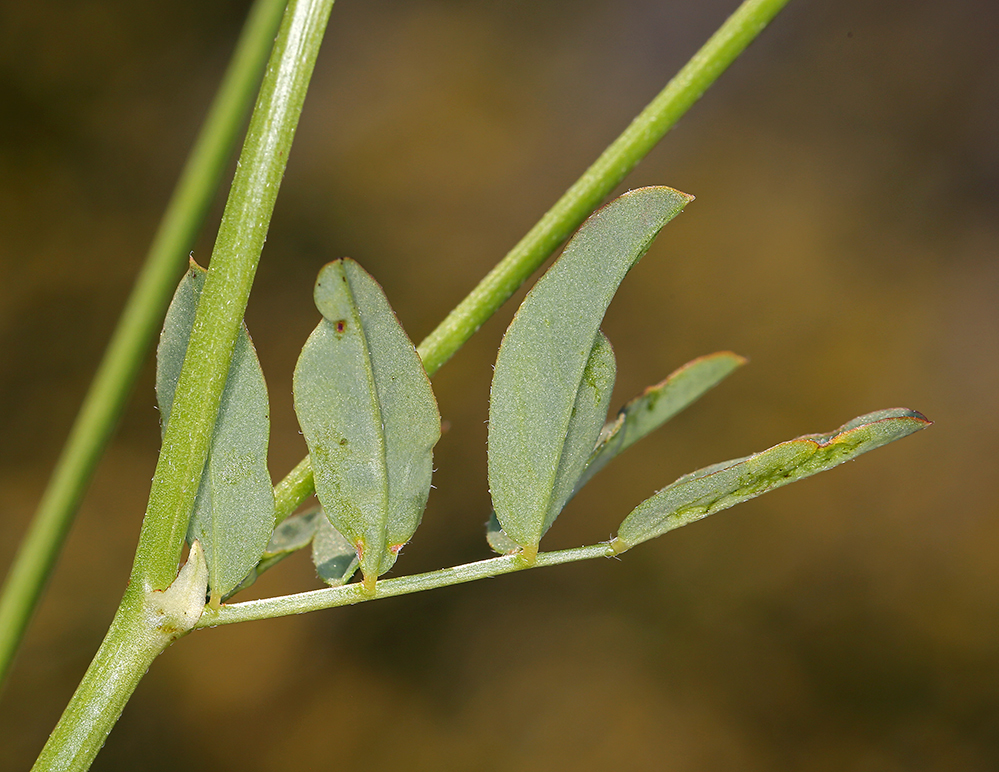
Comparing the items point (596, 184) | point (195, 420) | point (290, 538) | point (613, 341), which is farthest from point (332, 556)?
point (613, 341)

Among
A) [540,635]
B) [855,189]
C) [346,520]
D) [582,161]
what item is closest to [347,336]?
[346,520]

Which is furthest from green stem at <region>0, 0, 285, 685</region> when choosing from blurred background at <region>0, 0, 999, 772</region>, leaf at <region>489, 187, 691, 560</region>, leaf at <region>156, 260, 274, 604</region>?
blurred background at <region>0, 0, 999, 772</region>

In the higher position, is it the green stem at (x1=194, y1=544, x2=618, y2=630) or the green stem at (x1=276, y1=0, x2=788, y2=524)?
the green stem at (x1=276, y1=0, x2=788, y2=524)

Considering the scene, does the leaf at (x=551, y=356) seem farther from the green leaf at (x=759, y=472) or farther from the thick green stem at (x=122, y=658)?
the thick green stem at (x=122, y=658)

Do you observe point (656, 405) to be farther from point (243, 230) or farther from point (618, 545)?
point (243, 230)

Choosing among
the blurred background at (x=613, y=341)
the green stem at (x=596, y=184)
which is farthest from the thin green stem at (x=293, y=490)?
the blurred background at (x=613, y=341)

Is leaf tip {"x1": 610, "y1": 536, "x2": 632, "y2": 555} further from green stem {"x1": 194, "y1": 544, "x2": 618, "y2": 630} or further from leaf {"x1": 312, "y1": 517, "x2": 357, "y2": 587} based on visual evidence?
leaf {"x1": 312, "y1": 517, "x2": 357, "y2": 587}
